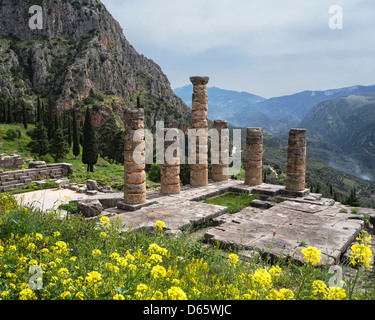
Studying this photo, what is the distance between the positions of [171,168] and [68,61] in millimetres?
85020

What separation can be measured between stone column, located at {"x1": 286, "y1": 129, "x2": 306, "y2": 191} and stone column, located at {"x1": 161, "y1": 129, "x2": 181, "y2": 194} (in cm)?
581

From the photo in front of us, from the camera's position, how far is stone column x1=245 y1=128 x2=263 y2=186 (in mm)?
16891

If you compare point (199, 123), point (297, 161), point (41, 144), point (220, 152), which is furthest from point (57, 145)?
point (297, 161)

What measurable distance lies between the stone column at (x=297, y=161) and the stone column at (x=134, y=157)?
25.1 ft

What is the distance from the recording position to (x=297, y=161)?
49.4 feet

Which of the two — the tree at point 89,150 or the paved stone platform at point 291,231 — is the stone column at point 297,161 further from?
the tree at point 89,150

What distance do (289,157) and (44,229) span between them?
12504mm

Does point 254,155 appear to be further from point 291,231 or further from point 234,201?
point 291,231

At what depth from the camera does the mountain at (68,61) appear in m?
77.6

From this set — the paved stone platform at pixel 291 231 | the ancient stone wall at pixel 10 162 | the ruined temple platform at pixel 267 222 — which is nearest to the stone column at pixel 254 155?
the ruined temple platform at pixel 267 222

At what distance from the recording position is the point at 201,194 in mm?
14430

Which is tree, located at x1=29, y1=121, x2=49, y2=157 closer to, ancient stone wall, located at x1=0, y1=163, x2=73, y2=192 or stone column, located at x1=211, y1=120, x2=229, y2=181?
ancient stone wall, located at x1=0, y1=163, x2=73, y2=192

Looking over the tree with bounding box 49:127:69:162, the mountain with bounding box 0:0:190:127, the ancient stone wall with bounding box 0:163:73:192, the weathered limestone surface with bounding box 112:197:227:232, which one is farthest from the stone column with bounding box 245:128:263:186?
the mountain with bounding box 0:0:190:127
